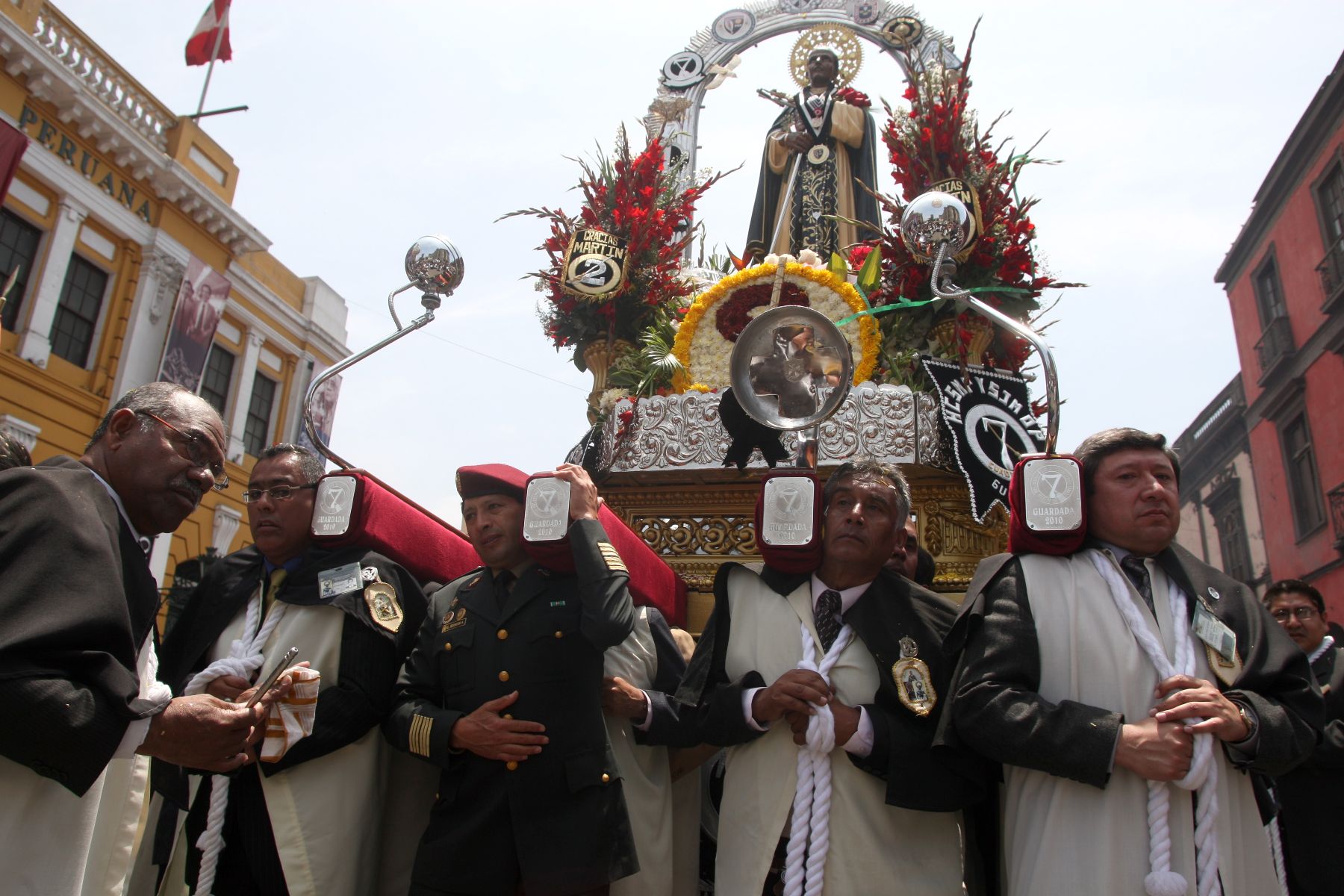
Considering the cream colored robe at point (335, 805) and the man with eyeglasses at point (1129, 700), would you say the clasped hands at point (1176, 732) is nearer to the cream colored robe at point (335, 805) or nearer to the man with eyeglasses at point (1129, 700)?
the man with eyeglasses at point (1129, 700)

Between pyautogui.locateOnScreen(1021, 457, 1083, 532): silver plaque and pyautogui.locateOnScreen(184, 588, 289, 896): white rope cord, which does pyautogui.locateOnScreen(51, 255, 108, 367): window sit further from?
pyautogui.locateOnScreen(1021, 457, 1083, 532): silver plaque

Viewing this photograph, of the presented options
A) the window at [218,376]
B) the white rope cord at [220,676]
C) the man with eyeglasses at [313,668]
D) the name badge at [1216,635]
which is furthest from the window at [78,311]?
the name badge at [1216,635]

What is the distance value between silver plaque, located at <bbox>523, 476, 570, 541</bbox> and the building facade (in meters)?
21.7

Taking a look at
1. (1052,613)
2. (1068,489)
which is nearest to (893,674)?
(1052,613)

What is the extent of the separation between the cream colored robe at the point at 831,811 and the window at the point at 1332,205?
18395mm

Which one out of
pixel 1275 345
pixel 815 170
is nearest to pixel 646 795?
pixel 815 170

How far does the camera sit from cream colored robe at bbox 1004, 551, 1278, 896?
2.27 meters

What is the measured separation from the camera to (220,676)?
9.84 feet

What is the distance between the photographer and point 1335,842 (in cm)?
374

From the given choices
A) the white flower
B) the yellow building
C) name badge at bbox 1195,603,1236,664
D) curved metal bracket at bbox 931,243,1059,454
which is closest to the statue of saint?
the white flower

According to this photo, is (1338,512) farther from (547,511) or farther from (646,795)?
(547,511)

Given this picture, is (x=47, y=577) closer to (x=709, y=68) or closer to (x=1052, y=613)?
(x=1052, y=613)

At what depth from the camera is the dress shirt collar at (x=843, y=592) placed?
2893mm

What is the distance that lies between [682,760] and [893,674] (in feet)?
3.46
